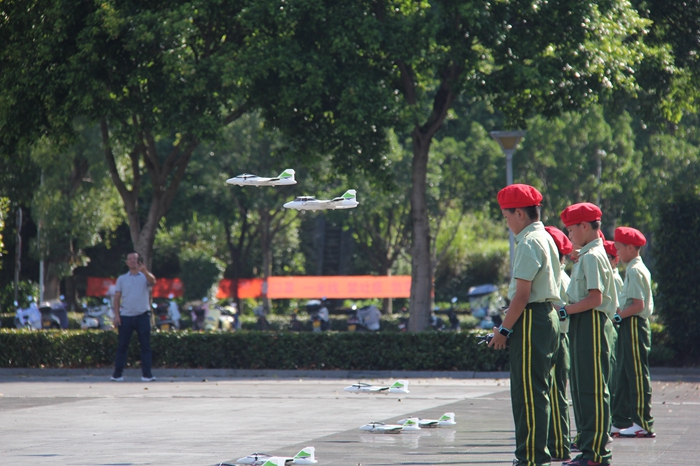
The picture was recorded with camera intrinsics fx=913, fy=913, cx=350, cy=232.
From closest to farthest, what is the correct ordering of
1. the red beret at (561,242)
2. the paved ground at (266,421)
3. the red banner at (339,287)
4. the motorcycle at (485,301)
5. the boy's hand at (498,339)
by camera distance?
the boy's hand at (498,339) < the red beret at (561,242) < the paved ground at (266,421) < the red banner at (339,287) < the motorcycle at (485,301)

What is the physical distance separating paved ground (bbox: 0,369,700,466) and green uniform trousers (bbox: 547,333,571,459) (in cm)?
44

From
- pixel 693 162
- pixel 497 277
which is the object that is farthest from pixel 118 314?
pixel 497 277

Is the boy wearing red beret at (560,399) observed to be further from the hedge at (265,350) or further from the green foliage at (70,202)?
the green foliage at (70,202)

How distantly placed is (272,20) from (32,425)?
9022 millimetres

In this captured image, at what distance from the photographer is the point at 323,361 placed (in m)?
16.3

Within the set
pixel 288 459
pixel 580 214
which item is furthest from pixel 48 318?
pixel 580 214

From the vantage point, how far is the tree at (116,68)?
1562 cm

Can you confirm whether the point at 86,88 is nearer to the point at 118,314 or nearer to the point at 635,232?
the point at 118,314

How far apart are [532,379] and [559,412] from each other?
3.70 ft

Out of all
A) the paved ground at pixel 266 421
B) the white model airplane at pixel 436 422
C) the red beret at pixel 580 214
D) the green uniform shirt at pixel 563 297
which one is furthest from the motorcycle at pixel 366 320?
the red beret at pixel 580 214

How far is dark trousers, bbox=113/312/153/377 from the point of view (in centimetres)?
1435

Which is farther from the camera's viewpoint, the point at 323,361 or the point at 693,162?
the point at 693,162

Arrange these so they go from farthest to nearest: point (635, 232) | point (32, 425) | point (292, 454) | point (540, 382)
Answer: point (32, 425) → point (635, 232) → point (292, 454) → point (540, 382)

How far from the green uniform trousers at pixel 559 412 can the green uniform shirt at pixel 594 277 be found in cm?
51
